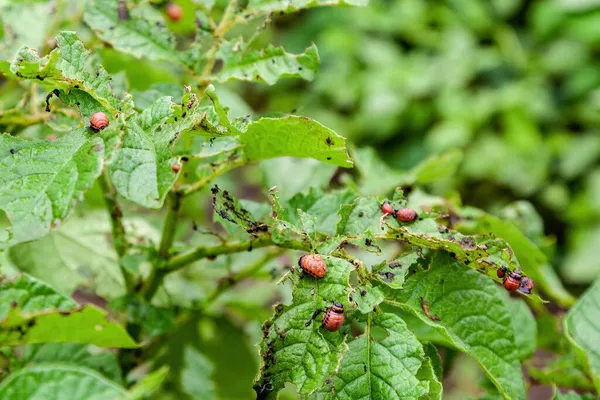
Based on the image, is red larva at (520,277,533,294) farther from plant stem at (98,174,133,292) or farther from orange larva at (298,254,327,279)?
plant stem at (98,174,133,292)

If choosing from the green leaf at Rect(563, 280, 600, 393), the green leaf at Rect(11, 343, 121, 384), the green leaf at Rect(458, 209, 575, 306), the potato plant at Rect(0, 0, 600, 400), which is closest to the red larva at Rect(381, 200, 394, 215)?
the potato plant at Rect(0, 0, 600, 400)

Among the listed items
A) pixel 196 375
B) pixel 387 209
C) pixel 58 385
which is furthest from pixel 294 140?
pixel 196 375

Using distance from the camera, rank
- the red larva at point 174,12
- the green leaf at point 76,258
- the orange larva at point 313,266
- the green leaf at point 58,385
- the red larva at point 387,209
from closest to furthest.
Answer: the green leaf at point 58,385 → the orange larva at point 313,266 → the red larva at point 387,209 → the green leaf at point 76,258 → the red larva at point 174,12

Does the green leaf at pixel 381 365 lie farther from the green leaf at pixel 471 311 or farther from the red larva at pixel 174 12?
the red larva at pixel 174 12

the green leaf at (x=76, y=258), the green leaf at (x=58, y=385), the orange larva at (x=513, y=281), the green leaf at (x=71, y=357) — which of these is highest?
the orange larva at (x=513, y=281)

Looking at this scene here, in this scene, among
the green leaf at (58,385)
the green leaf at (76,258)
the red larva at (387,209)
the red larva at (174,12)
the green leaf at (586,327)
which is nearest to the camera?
the green leaf at (58,385)

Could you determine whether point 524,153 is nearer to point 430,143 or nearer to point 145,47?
point 430,143

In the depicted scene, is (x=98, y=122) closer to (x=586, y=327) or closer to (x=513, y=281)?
(x=513, y=281)

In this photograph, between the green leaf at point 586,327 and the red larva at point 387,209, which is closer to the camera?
the red larva at point 387,209

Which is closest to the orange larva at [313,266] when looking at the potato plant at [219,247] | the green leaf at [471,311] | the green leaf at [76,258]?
the potato plant at [219,247]
